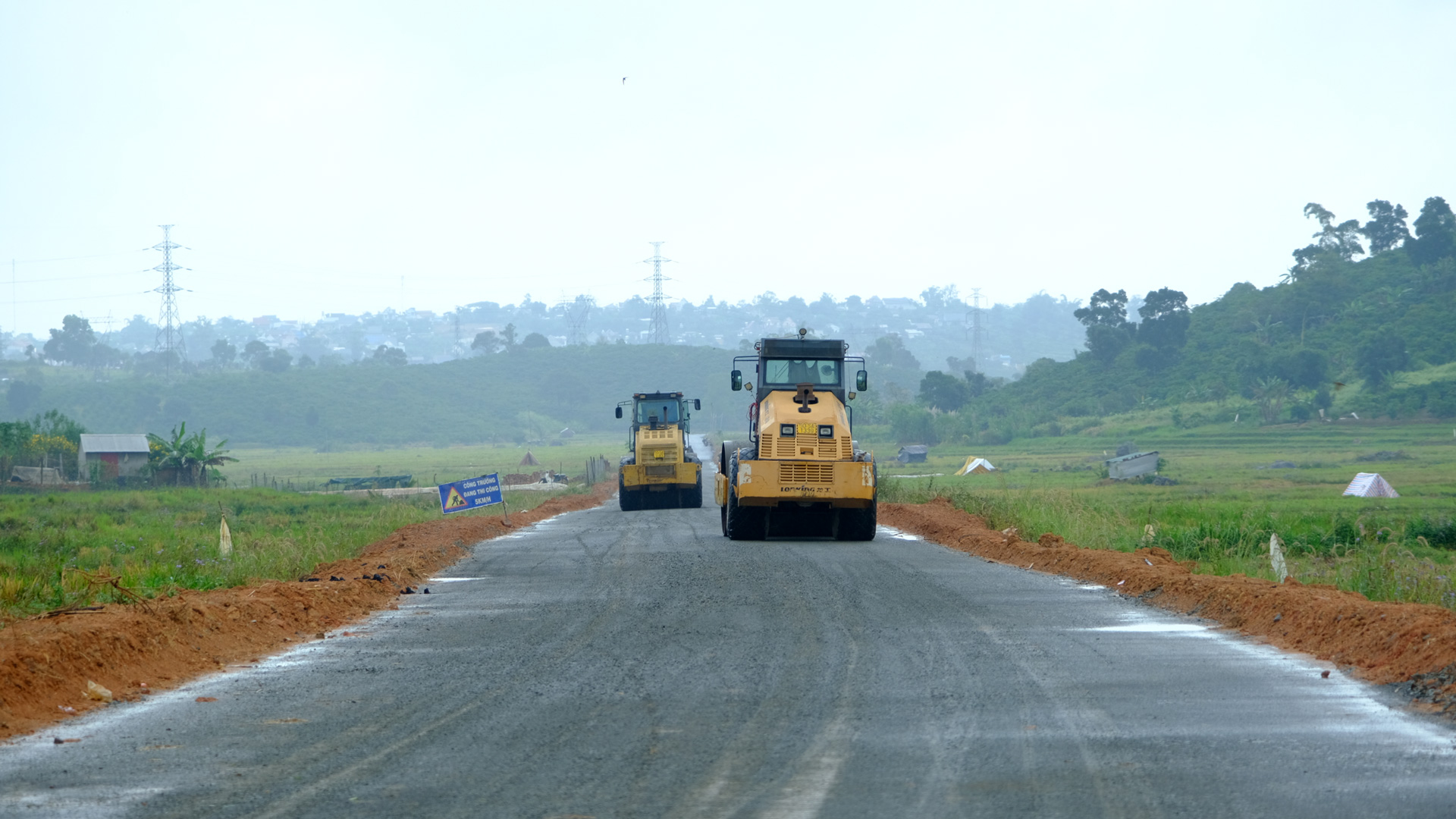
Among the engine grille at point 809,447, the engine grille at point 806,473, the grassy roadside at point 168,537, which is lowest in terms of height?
the grassy roadside at point 168,537

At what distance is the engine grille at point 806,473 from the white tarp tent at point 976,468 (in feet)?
159

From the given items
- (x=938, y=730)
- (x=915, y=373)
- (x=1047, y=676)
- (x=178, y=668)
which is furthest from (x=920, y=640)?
(x=915, y=373)

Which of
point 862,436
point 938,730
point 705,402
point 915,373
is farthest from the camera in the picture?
point 915,373

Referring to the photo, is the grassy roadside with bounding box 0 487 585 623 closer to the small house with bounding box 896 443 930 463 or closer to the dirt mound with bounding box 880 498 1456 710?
the dirt mound with bounding box 880 498 1456 710

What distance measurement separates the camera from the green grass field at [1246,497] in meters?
18.0

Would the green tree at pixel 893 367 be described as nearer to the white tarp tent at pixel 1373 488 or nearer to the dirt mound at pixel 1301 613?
the white tarp tent at pixel 1373 488

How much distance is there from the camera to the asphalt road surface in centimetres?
634

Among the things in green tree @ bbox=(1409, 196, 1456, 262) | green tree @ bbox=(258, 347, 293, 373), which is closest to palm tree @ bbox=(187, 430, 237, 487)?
green tree @ bbox=(1409, 196, 1456, 262)

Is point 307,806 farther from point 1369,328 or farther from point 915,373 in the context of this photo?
point 915,373

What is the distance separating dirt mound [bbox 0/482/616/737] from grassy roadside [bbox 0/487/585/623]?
114 cm

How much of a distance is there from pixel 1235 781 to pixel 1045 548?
13.3 m

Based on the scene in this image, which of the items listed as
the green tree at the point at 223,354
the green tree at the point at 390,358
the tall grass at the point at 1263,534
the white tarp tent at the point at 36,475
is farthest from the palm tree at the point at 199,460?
the green tree at the point at 223,354

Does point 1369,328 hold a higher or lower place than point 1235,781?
higher

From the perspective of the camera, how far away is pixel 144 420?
14088 centimetres
